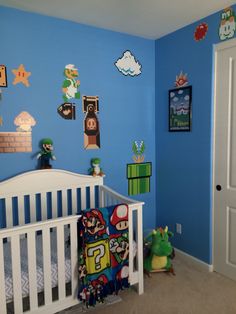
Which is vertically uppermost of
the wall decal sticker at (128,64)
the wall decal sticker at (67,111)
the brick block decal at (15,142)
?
the wall decal sticker at (128,64)

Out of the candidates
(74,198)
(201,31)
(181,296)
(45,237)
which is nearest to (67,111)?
(74,198)

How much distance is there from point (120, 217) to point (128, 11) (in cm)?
174

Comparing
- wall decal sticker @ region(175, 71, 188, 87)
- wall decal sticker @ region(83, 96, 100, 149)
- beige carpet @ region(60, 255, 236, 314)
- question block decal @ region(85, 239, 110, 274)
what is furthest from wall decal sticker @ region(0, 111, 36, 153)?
wall decal sticker @ region(175, 71, 188, 87)

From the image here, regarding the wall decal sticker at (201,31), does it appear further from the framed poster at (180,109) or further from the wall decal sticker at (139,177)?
the wall decal sticker at (139,177)

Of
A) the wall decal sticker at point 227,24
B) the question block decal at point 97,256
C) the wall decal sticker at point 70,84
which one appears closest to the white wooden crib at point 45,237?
the question block decal at point 97,256

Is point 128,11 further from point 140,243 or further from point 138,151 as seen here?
point 140,243

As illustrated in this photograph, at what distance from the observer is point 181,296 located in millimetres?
2199

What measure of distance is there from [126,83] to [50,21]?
0.95 meters

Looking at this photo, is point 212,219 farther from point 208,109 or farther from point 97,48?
point 97,48

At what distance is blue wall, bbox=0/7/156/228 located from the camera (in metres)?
2.32

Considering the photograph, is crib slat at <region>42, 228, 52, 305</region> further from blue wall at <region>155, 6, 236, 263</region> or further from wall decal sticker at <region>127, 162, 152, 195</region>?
blue wall at <region>155, 6, 236, 263</region>

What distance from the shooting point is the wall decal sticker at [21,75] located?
7.61ft

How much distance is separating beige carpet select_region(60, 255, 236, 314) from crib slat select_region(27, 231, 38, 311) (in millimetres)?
361

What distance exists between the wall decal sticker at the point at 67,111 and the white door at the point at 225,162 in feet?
4.37
